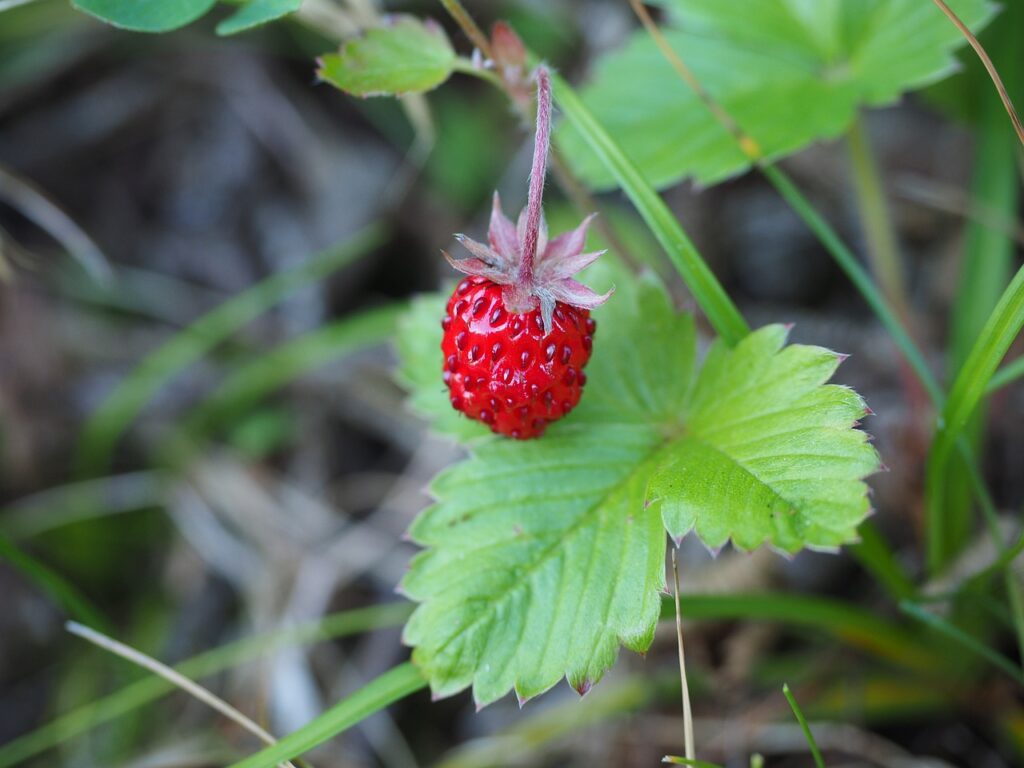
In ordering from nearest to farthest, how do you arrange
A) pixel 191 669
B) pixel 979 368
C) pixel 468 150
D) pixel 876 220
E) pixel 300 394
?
pixel 979 368, pixel 876 220, pixel 191 669, pixel 300 394, pixel 468 150

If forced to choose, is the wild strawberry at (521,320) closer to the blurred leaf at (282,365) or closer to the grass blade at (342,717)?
the grass blade at (342,717)

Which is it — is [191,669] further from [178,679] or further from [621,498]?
[621,498]

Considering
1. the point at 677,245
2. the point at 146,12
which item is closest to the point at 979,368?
the point at 677,245

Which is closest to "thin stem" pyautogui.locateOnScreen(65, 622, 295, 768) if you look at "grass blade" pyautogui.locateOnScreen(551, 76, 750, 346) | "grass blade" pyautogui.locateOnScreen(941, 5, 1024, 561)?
"grass blade" pyautogui.locateOnScreen(551, 76, 750, 346)

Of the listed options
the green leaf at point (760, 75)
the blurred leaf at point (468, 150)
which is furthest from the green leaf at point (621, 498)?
the blurred leaf at point (468, 150)

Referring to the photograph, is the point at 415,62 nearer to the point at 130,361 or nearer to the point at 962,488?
the point at 962,488

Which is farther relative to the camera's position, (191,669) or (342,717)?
(191,669)

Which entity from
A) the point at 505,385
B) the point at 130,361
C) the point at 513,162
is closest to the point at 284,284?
the point at 130,361

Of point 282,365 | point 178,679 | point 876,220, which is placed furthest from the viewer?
point 282,365
